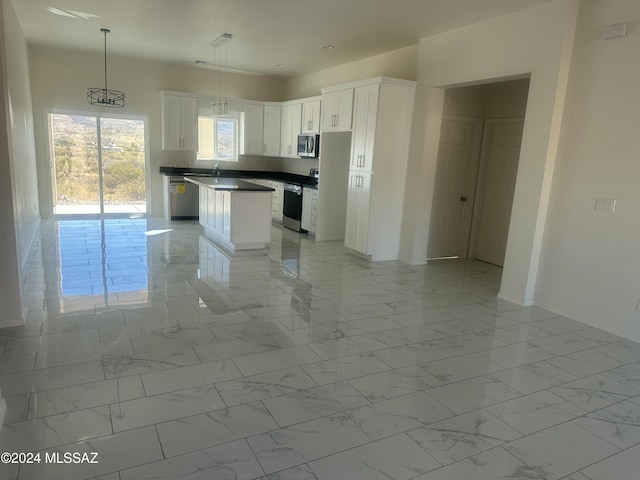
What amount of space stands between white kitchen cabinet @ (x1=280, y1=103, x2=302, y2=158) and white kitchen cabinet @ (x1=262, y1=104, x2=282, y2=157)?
162 millimetres

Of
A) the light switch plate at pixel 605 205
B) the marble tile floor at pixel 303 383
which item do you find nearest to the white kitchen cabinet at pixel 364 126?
the marble tile floor at pixel 303 383

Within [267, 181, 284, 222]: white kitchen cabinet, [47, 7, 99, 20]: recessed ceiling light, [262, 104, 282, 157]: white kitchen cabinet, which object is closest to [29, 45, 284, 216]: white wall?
[262, 104, 282, 157]: white kitchen cabinet

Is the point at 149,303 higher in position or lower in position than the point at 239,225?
lower

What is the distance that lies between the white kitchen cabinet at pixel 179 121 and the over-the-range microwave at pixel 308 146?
2.22 metres

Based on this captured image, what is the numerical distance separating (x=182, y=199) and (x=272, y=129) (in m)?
2.44

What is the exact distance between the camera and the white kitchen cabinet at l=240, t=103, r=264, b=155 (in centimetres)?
903

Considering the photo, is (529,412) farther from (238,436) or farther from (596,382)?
(238,436)

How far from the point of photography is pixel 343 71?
758 centimetres

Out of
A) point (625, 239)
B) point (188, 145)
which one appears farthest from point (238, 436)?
point (188, 145)

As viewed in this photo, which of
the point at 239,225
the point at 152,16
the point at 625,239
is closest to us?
the point at 625,239

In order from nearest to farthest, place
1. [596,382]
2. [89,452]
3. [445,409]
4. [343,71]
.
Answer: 1. [89,452]
2. [445,409]
3. [596,382]
4. [343,71]

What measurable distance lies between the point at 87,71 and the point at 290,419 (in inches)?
313

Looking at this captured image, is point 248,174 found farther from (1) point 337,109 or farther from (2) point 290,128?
(1) point 337,109

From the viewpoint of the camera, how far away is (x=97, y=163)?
27.0ft
